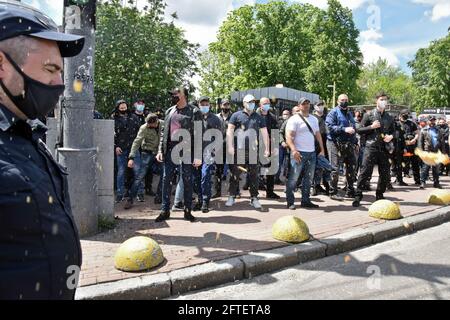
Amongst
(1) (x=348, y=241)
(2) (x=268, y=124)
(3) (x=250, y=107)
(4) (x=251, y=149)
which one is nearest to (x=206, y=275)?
(1) (x=348, y=241)

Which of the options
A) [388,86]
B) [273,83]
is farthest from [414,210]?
[388,86]

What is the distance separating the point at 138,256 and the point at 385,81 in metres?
81.6

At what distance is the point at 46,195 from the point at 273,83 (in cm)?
4034

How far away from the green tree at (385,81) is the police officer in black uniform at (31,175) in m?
75.0

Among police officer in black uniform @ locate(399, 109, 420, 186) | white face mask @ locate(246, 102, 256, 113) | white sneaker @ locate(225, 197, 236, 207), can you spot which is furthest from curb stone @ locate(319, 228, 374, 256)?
police officer in black uniform @ locate(399, 109, 420, 186)

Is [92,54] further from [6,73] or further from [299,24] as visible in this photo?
[299,24]

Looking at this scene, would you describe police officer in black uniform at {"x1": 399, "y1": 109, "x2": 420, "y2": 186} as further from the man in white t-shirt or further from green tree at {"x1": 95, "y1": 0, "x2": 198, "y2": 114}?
green tree at {"x1": 95, "y1": 0, "x2": 198, "y2": 114}

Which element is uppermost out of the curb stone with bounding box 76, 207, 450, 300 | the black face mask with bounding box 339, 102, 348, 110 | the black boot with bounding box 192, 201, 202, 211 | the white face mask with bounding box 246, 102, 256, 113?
the black face mask with bounding box 339, 102, 348, 110

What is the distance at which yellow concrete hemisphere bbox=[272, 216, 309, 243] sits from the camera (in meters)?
4.95

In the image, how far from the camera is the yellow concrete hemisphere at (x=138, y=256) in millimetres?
3941

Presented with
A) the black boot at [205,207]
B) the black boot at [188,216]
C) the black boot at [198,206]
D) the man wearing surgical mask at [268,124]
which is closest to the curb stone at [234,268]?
the black boot at [188,216]

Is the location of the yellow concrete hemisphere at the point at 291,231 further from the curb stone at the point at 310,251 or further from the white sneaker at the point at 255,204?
the white sneaker at the point at 255,204

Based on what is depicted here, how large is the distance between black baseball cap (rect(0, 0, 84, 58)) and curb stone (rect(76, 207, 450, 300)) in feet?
8.33

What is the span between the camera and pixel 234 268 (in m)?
4.10
